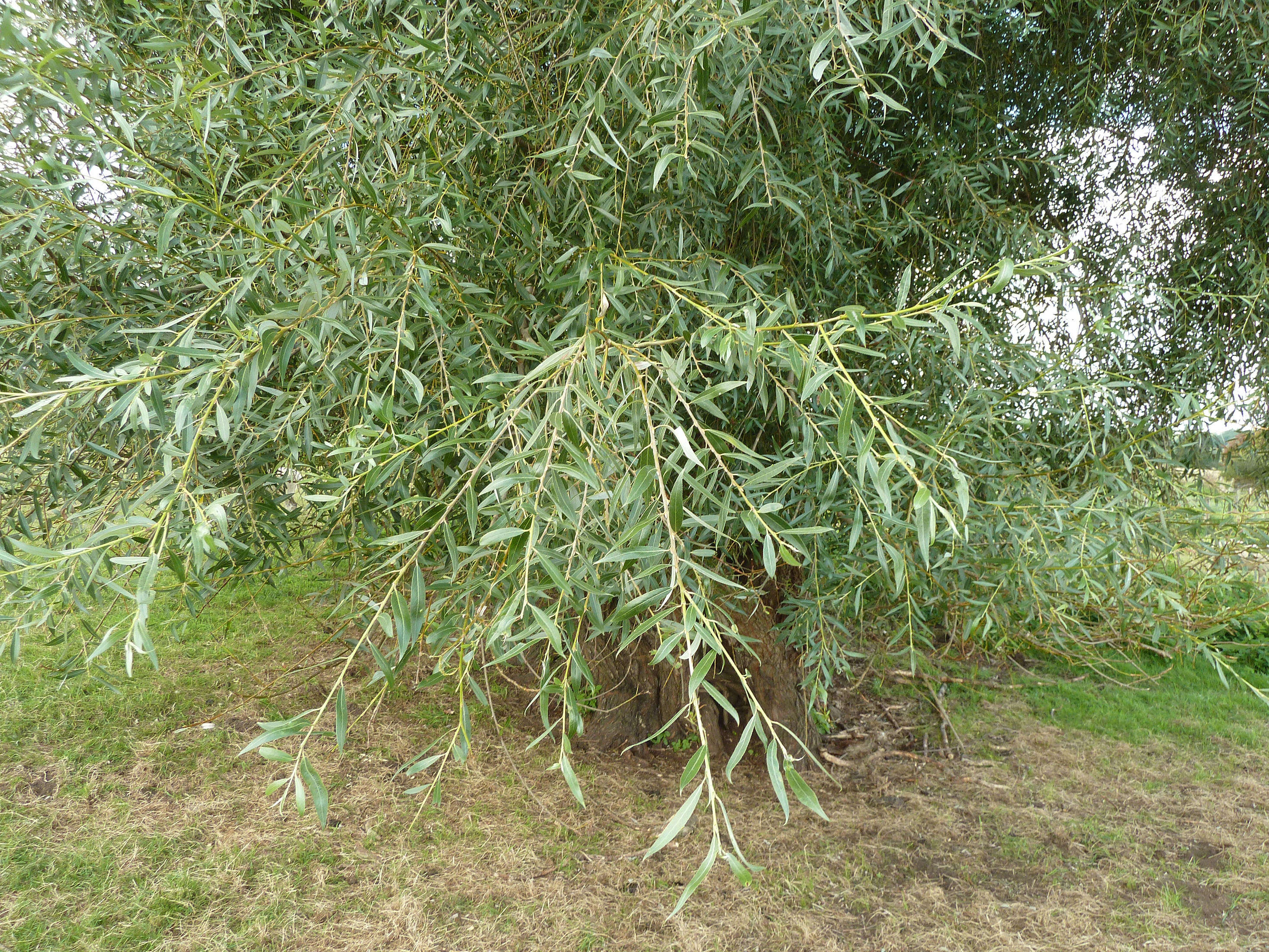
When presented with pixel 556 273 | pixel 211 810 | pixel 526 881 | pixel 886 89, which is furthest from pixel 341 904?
pixel 886 89

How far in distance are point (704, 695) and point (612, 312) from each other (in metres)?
2.61

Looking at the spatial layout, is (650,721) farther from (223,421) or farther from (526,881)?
(223,421)

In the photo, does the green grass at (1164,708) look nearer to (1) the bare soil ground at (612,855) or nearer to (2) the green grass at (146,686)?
(1) the bare soil ground at (612,855)

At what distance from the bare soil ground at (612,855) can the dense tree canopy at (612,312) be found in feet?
2.98

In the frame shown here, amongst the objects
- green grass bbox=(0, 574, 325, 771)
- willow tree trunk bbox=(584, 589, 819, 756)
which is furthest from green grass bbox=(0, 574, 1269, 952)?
willow tree trunk bbox=(584, 589, 819, 756)

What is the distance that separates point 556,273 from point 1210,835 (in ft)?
12.2

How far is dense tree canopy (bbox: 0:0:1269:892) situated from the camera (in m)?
1.43

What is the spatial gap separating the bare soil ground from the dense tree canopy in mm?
908

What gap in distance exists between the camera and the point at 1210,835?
356 centimetres

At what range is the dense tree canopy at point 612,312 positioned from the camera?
143 cm

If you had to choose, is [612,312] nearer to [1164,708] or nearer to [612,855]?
[612,855]

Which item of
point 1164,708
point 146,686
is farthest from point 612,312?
point 1164,708

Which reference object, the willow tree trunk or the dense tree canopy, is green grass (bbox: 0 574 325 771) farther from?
the willow tree trunk

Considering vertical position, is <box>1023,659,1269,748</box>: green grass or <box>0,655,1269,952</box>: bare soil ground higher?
<box>1023,659,1269,748</box>: green grass
